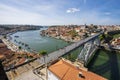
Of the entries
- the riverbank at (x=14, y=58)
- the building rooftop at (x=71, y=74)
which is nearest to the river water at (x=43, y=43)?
the riverbank at (x=14, y=58)

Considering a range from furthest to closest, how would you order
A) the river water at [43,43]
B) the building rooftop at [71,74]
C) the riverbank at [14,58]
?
the river water at [43,43] → the riverbank at [14,58] → the building rooftop at [71,74]

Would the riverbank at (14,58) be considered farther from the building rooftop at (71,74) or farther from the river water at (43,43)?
the building rooftop at (71,74)

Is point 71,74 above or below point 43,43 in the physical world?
above

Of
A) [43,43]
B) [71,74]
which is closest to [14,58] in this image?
[71,74]

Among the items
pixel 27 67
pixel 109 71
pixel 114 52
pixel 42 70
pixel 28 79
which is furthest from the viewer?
pixel 114 52

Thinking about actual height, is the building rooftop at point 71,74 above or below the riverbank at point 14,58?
above

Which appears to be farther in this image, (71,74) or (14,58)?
(14,58)

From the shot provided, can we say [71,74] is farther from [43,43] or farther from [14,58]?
[43,43]

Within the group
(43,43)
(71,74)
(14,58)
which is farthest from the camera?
(43,43)

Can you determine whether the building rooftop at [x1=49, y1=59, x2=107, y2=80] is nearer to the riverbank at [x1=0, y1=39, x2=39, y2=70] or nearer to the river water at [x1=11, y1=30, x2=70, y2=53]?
the riverbank at [x1=0, y1=39, x2=39, y2=70]

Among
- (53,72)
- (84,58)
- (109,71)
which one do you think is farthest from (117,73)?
(53,72)

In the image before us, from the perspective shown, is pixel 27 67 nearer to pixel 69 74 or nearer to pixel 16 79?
pixel 16 79
